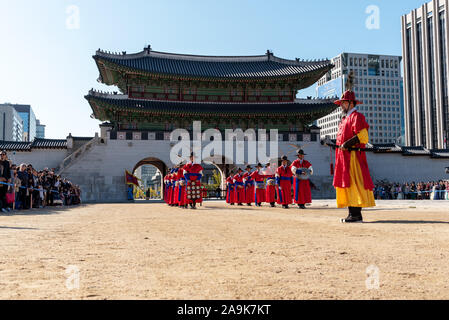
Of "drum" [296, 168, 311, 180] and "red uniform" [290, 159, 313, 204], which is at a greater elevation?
"drum" [296, 168, 311, 180]

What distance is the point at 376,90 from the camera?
117812mm

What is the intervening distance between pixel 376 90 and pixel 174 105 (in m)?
98.4

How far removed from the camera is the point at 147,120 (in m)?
33.2

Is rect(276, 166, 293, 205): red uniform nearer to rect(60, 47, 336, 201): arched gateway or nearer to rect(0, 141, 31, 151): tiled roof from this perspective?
rect(60, 47, 336, 201): arched gateway

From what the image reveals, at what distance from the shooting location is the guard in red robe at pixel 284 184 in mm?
15188

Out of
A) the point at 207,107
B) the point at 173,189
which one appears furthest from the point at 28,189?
the point at 207,107

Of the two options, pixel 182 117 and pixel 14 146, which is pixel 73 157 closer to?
pixel 14 146

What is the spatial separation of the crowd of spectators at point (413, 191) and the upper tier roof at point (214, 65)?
35.9ft

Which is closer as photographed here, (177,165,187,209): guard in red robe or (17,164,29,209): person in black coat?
(17,164,29,209): person in black coat

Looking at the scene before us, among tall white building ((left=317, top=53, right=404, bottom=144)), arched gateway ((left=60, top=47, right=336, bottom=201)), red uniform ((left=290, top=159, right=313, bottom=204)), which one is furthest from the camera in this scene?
tall white building ((left=317, top=53, right=404, bottom=144))

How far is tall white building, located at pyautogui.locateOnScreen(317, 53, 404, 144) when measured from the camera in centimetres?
11694

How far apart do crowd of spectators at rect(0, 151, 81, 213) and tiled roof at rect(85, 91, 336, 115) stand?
32.7ft

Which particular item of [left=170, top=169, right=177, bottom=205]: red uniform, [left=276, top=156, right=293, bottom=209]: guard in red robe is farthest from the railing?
[left=276, top=156, right=293, bottom=209]: guard in red robe

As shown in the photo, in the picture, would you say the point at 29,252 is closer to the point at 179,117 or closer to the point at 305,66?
the point at 179,117
